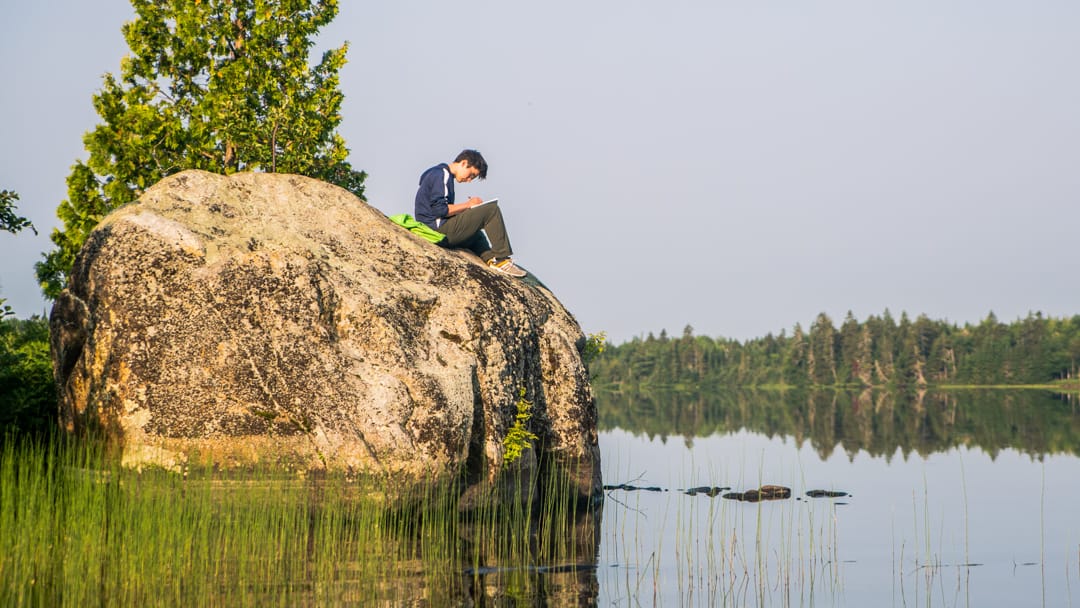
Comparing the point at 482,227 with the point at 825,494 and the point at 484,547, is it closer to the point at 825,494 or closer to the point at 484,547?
the point at 484,547

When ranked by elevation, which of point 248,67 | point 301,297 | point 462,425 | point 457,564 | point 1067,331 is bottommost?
point 457,564

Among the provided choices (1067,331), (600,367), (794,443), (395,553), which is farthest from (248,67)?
(1067,331)

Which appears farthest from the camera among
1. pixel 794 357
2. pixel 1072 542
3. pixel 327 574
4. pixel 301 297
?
pixel 794 357

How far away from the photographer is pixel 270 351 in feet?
36.0

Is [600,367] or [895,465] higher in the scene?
[600,367]

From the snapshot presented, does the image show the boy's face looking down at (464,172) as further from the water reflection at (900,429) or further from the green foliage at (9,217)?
the water reflection at (900,429)

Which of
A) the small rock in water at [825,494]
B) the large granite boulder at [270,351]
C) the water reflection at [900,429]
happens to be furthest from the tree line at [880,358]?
the large granite boulder at [270,351]

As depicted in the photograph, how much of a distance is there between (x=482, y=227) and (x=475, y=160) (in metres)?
Answer: 1.01

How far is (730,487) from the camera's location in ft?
55.4

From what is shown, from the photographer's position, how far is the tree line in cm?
11838

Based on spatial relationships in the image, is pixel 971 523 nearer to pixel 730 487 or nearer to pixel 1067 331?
pixel 730 487

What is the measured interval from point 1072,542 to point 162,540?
1060 cm

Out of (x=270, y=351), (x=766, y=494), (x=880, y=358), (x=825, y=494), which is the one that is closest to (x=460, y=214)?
(x=270, y=351)

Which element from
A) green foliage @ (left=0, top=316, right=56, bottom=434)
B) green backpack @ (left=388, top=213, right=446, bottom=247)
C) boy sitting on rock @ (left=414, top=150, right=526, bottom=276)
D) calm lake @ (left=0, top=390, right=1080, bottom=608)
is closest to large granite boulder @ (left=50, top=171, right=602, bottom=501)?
calm lake @ (left=0, top=390, right=1080, bottom=608)
